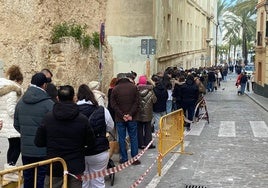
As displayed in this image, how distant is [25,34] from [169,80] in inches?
173

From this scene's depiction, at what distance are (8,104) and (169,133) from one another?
12.2 feet

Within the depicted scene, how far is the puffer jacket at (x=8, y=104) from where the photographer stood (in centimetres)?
689

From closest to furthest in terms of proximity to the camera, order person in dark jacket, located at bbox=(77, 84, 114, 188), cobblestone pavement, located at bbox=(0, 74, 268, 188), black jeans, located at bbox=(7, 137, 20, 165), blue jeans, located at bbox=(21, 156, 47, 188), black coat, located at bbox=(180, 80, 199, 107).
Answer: blue jeans, located at bbox=(21, 156, 47, 188)
person in dark jacket, located at bbox=(77, 84, 114, 188)
black jeans, located at bbox=(7, 137, 20, 165)
cobblestone pavement, located at bbox=(0, 74, 268, 188)
black coat, located at bbox=(180, 80, 199, 107)

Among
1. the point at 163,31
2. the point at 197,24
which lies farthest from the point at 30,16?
the point at 197,24

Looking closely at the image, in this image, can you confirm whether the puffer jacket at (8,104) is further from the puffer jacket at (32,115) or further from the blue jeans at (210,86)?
the blue jeans at (210,86)

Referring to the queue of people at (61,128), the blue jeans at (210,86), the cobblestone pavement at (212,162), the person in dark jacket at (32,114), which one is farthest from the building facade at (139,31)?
the person in dark jacket at (32,114)

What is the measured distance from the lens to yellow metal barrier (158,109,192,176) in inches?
341

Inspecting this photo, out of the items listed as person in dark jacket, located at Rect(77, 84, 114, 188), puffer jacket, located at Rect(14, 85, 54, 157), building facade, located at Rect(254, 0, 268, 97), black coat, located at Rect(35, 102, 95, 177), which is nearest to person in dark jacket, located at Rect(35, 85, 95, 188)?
black coat, located at Rect(35, 102, 95, 177)

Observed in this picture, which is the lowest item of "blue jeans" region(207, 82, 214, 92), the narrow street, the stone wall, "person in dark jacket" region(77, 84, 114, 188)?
the narrow street

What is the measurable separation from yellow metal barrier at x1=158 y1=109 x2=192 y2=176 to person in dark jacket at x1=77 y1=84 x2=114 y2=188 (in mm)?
2394

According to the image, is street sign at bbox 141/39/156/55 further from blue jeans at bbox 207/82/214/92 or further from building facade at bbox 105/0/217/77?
blue jeans at bbox 207/82/214/92

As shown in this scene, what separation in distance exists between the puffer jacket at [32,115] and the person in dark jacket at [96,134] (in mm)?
499

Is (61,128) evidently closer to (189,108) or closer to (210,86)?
(189,108)

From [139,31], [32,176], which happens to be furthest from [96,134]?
[139,31]
